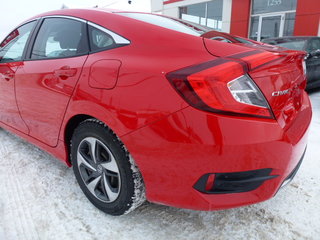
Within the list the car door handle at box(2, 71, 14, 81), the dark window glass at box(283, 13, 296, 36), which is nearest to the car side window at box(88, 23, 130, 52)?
the car door handle at box(2, 71, 14, 81)

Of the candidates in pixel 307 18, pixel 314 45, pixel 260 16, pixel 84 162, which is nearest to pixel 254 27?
pixel 260 16

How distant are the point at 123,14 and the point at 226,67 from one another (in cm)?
94

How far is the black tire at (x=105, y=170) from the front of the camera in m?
1.54

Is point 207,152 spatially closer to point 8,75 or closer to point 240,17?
point 8,75

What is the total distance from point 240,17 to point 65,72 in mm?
11930

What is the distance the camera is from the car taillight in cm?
122

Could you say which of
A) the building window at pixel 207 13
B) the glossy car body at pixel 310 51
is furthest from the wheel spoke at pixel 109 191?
the building window at pixel 207 13

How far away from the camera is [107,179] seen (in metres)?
1.73

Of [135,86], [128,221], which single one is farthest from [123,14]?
[128,221]

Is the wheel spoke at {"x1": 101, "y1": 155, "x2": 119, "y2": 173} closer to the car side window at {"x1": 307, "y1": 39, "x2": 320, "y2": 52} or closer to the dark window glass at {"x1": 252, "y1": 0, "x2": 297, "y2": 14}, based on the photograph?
the car side window at {"x1": 307, "y1": 39, "x2": 320, "y2": 52}

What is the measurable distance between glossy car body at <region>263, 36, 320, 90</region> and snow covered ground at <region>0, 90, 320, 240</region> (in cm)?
390

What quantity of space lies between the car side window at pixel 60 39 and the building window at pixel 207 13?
11895mm

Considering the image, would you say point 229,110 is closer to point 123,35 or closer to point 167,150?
point 167,150

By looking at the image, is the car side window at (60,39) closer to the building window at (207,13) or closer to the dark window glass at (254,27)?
the dark window glass at (254,27)
